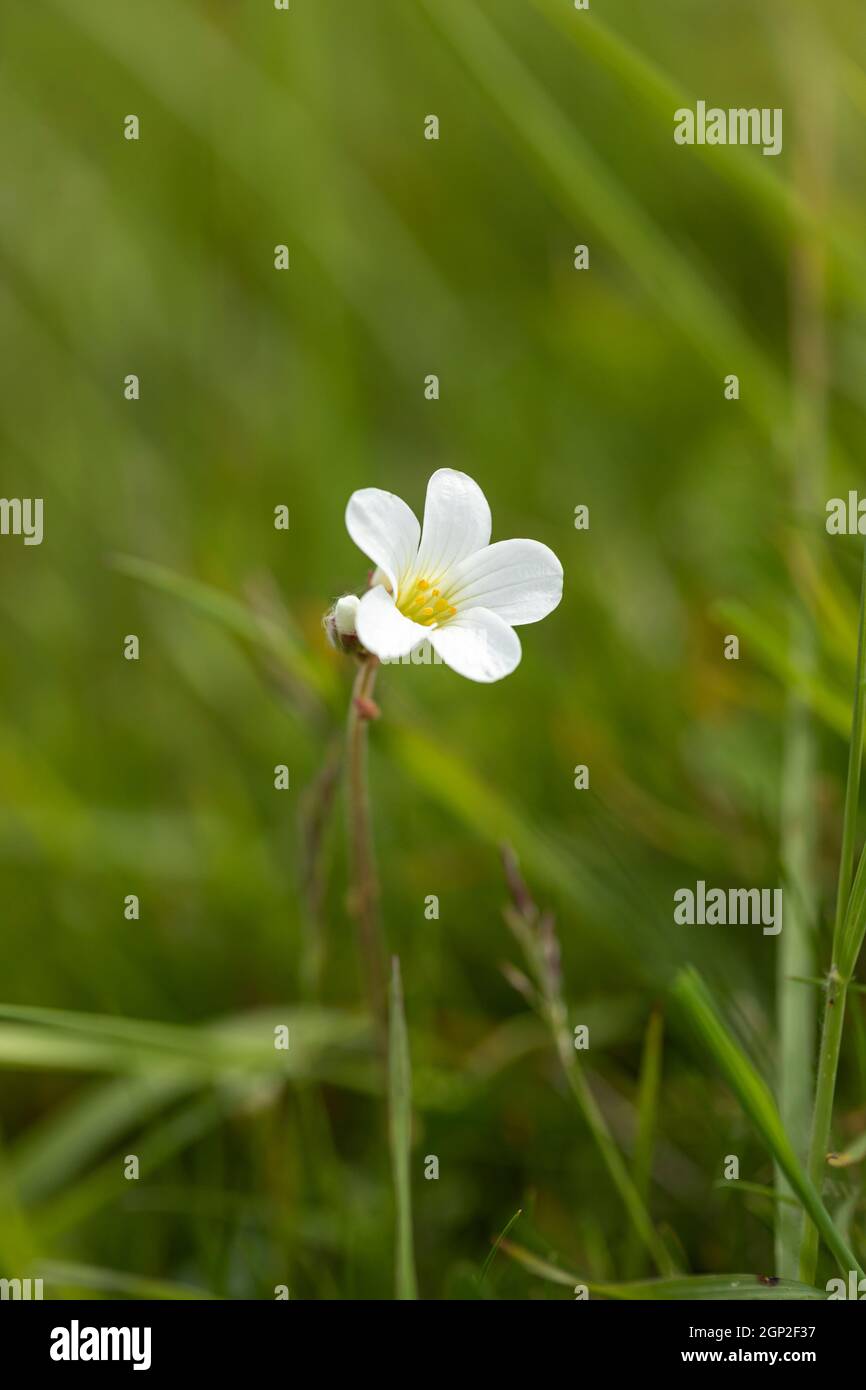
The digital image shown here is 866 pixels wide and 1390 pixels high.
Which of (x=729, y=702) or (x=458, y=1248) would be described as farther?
(x=729, y=702)

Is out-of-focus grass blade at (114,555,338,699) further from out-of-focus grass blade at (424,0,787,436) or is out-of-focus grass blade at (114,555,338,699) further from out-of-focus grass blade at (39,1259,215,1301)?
out-of-focus grass blade at (424,0,787,436)

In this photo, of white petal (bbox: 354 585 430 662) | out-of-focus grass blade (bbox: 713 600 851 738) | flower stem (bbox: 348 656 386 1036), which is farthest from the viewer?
out-of-focus grass blade (bbox: 713 600 851 738)

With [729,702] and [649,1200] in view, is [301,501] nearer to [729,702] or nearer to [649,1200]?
[729,702]

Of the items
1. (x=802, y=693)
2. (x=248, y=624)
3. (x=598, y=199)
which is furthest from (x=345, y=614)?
(x=598, y=199)

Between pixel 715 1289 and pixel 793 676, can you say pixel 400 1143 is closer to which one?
pixel 715 1289

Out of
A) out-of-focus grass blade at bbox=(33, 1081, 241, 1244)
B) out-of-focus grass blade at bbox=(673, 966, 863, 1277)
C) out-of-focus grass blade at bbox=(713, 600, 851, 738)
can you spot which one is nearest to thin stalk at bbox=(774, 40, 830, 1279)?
out-of-focus grass blade at bbox=(713, 600, 851, 738)

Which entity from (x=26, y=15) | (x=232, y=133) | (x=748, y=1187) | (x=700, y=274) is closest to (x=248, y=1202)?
(x=748, y=1187)
